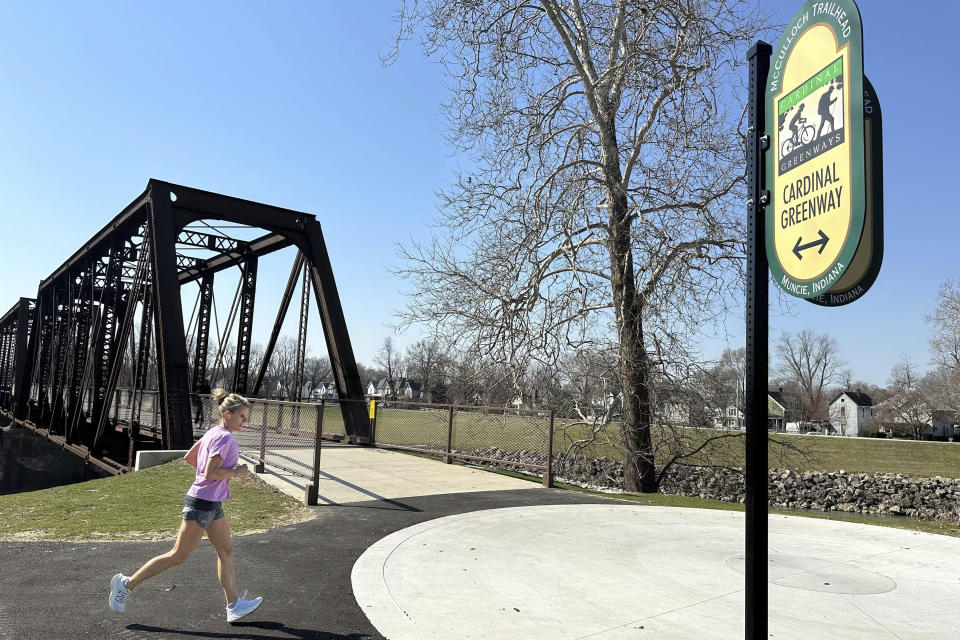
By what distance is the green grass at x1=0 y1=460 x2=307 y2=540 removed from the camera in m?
6.67

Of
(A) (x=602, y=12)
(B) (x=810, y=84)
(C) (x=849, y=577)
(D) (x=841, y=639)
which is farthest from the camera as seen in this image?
(A) (x=602, y=12)

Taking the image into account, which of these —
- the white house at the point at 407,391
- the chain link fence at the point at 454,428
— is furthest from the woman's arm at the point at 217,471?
the white house at the point at 407,391

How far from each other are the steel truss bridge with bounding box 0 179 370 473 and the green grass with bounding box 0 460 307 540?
3598 mm

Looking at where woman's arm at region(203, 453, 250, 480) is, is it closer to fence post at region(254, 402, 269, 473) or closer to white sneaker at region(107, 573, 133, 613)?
white sneaker at region(107, 573, 133, 613)

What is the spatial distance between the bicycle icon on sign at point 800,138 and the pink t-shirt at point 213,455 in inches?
149

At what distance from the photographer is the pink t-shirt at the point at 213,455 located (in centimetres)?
404

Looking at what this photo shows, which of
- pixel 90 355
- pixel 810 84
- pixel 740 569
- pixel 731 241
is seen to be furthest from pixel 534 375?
pixel 90 355

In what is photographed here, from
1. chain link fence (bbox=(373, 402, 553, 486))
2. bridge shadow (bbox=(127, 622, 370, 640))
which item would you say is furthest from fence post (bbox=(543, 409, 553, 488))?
bridge shadow (bbox=(127, 622, 370, 640))

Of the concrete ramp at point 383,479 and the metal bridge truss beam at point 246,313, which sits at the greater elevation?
the metal bridge truss beam at point 246,313

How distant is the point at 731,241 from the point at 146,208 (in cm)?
1452

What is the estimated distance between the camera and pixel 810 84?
2.96 metres

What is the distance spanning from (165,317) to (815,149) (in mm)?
13963

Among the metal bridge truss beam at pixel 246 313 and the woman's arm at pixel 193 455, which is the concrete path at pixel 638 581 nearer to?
the woman's arm at pixel 193 455

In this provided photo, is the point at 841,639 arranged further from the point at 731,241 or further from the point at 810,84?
the point at 731,241
